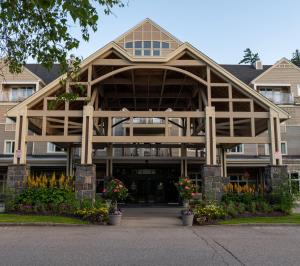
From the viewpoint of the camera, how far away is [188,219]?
50.6 ft

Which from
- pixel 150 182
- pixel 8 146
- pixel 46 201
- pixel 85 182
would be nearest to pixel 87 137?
pixel 85 182

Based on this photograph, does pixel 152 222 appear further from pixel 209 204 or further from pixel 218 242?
pixel 218 242

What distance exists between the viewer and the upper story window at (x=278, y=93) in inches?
Result: 1342

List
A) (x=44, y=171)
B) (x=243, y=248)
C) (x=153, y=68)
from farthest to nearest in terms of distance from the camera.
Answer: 1. (x=44, y=171)
2. (x=153, y=68)
3. (x=243, y=248)

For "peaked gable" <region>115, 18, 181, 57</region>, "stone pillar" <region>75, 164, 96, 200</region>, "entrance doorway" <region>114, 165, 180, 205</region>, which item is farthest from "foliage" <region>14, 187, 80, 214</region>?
"entrance doorway" <region>114, 165, 180, 205</region>

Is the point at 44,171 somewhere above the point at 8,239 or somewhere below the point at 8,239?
above

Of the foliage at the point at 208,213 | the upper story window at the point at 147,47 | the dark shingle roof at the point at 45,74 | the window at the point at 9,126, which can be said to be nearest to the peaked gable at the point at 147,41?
the upper story window at the point at 147,47

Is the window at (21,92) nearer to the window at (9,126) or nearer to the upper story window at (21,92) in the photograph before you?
the upper story window at (21,92)

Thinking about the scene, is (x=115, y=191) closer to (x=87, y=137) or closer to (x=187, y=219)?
(x=87, y=137)

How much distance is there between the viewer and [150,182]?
30.5m

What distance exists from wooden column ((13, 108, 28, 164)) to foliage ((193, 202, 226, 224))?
9026mm

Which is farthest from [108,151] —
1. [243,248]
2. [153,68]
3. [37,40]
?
[37,40]

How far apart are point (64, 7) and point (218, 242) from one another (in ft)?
25.4

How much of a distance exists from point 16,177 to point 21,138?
198 cm
